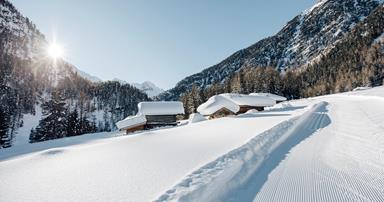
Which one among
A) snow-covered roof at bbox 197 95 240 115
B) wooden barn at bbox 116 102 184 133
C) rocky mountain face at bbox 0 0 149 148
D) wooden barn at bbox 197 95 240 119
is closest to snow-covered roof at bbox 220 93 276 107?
snow-covered roof at bbox 197 95 240 115

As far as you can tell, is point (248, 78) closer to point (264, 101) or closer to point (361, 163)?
point (264, 101)

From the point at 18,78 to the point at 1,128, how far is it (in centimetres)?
12189

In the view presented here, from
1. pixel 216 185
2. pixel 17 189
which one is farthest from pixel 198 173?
pixel 17 189

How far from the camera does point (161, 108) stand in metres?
52.0

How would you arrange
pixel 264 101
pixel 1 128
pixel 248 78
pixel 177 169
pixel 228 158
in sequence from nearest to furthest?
pixel 177 169 < pixel 228 158 < pixel 1 128 < pixel 264 101 < pixel 248 78

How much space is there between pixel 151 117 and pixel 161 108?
243 cm

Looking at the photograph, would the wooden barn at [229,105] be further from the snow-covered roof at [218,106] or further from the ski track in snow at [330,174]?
the ski track in snow at [330,174]

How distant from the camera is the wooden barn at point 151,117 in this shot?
5031cm

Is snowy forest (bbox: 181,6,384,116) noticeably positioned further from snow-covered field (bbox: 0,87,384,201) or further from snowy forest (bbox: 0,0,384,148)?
snow-covered field (bbox: 0,87,384,201)

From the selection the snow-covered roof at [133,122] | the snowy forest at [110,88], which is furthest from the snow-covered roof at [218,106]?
the snowy forest at [110,88]

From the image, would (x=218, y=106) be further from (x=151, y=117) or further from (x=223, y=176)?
(x=223, y=176)

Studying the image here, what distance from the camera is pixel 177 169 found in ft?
26.9

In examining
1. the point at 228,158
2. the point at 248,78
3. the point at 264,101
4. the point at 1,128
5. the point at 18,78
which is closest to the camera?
the point at 228,158

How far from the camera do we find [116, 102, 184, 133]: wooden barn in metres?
50.3
